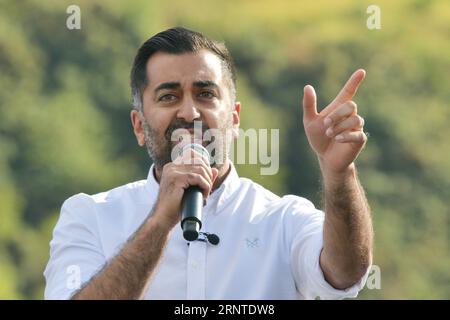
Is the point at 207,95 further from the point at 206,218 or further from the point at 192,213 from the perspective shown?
the point at 192,213

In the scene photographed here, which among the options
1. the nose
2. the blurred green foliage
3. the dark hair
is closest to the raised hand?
the nose

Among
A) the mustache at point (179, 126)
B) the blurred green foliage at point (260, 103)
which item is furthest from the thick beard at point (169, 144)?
the blurred green foliage at point (260, 103)

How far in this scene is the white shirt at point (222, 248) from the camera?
481cm

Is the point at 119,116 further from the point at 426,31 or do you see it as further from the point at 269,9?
the point at 426,31

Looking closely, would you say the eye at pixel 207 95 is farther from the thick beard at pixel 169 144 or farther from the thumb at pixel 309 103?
the thumb at pixel 309 103

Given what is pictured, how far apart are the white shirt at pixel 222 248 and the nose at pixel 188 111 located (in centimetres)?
38

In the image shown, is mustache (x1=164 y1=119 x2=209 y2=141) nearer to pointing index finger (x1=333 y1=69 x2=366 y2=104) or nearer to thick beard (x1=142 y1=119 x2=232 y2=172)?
thick beard (x1=142 y1=119 x2=232 y2=172)

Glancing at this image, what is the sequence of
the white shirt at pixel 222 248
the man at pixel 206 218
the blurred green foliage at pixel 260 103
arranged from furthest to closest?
1. the blurred green foliage at pixel 260 103
2. the white shirt at pixel 222 248
3. the man at pixel 206 218

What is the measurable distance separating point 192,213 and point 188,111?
2.90 ft

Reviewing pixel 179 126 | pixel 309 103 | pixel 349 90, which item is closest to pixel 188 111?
pixel 179 126

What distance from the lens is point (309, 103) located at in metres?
4.48

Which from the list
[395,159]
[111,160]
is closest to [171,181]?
[111,160]

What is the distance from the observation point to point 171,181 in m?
4.38
